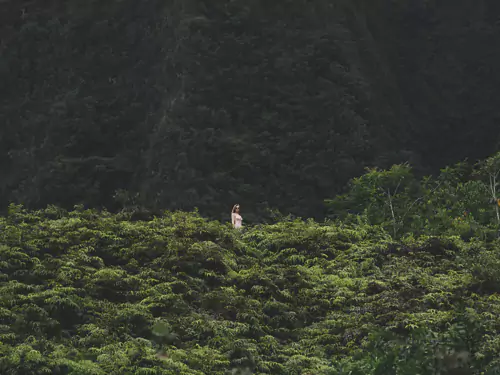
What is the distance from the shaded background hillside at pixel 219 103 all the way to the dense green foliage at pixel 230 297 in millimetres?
5252

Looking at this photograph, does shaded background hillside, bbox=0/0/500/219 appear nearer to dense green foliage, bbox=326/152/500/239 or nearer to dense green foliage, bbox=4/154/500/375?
dense green foliage, bbox=326/152/500/239

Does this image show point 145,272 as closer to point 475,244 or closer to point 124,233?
point 124,233

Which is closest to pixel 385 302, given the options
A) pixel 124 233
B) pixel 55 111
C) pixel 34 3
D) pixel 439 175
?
pixel 124 233

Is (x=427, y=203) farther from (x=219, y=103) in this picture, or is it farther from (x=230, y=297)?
(x=230, y=297)

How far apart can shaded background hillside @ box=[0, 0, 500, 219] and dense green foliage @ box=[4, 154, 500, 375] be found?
525cm

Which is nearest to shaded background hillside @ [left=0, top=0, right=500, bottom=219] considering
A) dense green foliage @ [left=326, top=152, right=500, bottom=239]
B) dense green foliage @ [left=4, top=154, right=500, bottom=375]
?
dense green foliage @ [left=326, top=152, right=500, bottom=239]

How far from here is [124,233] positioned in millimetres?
11875

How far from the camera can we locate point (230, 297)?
10.1 metres

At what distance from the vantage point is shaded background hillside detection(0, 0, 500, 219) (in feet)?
62.2

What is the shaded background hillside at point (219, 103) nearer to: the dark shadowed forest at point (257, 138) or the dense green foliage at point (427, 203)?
the dark shadowed forest at point (257, 138)

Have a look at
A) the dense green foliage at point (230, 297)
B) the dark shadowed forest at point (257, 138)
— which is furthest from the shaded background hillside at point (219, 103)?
the dense green foliage at point (230, 297)

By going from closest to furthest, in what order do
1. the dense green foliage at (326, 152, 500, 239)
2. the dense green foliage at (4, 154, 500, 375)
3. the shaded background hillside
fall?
the dense green foliage at (4, 154, 500, 375) → the dense green foliage at (326, 152, 500, 239) → the shaded background hillside

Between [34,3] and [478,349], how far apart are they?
660 inches

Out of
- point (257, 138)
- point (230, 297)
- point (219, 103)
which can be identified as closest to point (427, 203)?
point (257, 138)
